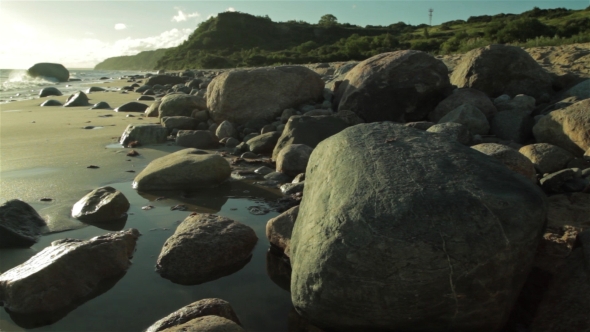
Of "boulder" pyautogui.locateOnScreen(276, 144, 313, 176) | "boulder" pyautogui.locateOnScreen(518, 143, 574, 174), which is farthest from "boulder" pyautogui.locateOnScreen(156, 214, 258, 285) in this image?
"boulder" pyautogui.locateOnScreen(518, 143, 574, 174)

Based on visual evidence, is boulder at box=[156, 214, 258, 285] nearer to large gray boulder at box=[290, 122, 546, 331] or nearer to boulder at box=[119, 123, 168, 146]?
large gray boulder at box=[290, 122, 546, 331]

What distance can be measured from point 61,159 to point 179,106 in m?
2.92

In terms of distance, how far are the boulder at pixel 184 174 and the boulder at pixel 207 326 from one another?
2574mm

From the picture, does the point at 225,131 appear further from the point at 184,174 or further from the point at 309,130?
the point at 184,174

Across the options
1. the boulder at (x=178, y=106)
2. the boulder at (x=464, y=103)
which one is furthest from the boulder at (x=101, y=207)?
the boulder at (x=178, y=106)

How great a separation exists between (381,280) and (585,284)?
39.1 inches

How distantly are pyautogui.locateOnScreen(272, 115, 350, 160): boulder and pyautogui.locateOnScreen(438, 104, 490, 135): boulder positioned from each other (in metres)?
1.29

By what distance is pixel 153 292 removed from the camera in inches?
105

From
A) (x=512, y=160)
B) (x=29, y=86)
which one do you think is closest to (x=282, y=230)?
(x=512, y=160)

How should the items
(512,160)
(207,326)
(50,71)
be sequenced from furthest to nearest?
(50,71) → (512,160) → (207,326)

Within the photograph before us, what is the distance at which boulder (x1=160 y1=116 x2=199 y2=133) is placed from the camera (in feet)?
24.3

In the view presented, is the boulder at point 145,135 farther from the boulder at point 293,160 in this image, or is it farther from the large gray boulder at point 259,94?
the boulder at point 293,160

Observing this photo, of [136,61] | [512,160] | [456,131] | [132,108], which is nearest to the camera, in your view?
[512,160]

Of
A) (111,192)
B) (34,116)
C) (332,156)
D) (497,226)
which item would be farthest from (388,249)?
(34,116)
